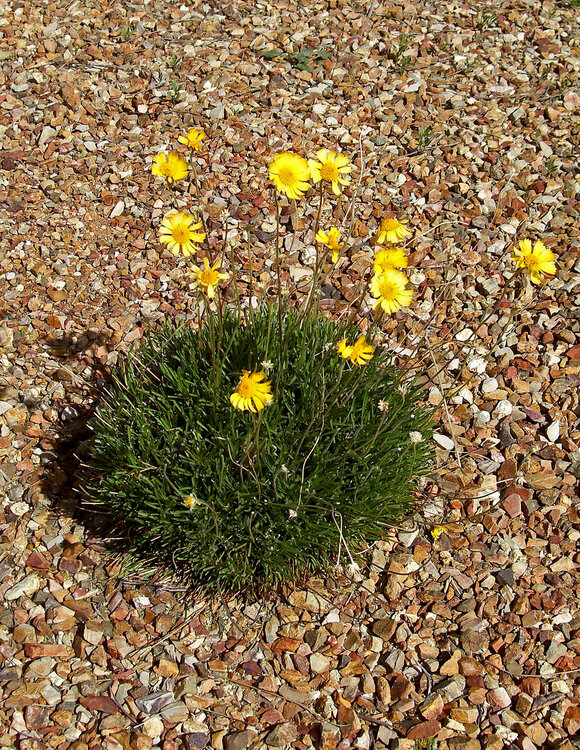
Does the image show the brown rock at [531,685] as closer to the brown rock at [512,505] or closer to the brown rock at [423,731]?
the brown rock at [423,731]

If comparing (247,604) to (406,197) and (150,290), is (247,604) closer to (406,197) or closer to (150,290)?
(150,290)

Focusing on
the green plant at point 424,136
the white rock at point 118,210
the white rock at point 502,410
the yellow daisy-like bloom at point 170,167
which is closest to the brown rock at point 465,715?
the white rock at point 502,410

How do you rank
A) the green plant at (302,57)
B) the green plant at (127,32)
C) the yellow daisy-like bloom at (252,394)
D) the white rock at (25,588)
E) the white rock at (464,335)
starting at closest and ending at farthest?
the yellow daisy-like bloom at (252,394), the white rock at (25,588), the white rock at (464,335), the green plant at (302,57), the green plant at (127,32)

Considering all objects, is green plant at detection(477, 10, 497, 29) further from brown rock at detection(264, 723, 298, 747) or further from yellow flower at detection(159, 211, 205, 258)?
brown rock at detection(264, 723, 298, 747)

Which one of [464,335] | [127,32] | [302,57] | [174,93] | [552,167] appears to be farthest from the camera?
[127,32]

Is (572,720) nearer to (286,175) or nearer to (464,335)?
(464,335)

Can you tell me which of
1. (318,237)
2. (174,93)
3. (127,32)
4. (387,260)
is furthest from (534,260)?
(127,32)
